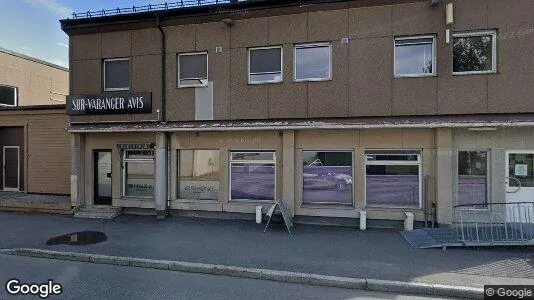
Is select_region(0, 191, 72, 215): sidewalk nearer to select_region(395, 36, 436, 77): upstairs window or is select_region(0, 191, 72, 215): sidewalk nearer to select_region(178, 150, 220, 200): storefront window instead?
select_region(178, 150, 220, 200): storefront window

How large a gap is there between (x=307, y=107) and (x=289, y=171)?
1.96 meters

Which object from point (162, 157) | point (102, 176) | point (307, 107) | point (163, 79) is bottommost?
point (102, 176)

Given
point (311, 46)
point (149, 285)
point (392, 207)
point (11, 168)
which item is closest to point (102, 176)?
point (11, 168)

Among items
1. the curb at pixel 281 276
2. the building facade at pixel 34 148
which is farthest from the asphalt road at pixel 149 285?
the building facade at pixel 34 148

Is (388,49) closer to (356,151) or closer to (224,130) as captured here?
(356,151)

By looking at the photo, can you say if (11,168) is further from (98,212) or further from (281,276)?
(281,276)

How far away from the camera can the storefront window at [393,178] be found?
948 cm

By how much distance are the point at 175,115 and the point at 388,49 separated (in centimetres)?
674

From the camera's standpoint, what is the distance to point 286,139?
999 cm

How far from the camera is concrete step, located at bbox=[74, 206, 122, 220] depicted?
11.0 m

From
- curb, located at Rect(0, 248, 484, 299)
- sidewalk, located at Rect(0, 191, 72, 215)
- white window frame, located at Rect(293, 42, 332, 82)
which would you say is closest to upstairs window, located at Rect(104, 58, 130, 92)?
sidewalk, located at Rect(0, 191, 72, 215)

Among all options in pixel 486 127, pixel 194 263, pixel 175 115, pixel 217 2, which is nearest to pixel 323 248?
pixel 194 263

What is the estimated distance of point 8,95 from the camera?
17938 mm

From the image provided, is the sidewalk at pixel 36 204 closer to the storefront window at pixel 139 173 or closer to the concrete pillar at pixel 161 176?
the storefront window at pixel 139 173
